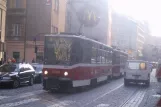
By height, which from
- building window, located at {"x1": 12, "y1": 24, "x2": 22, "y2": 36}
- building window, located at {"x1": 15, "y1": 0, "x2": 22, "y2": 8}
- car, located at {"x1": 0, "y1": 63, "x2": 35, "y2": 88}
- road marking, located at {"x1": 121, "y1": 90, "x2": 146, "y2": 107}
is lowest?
road marking, located at {"x1": 121, "y1": 90, "x2": 146, "y2": 107}

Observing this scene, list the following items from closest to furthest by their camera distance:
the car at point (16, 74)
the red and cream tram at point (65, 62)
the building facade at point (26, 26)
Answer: the red and cream tram at point (65, 62), the car at point (16, 74), the building facade at point (26, 26)

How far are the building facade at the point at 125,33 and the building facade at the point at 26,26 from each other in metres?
47.8

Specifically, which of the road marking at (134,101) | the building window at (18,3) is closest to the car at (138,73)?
the road marking at (134,101)

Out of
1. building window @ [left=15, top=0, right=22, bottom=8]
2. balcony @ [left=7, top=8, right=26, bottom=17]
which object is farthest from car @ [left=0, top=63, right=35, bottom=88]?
building window @ [left=15, top=0, right=22, bottom=8]

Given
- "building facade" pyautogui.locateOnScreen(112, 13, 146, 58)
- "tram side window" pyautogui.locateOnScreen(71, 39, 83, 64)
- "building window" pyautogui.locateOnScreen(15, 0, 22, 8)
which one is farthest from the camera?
"building facade" pyautogui.locateOnScreen(112, 13, 146, 58)

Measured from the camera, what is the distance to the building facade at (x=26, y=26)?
46.2 meters

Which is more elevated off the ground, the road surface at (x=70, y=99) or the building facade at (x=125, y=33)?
the building facade at (x=125, y=33)

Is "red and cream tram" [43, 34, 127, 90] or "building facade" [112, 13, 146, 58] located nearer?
"red and cream tram" [43, 34, 127, 90]

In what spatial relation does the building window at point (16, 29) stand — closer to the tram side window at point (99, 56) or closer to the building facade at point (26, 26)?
the building facade at point (26, 26)

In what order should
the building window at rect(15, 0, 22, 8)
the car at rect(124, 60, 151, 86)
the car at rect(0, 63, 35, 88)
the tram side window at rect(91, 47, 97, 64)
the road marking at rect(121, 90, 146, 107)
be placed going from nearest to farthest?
1. the road marking at rect(121, 90, 146, 107)
2. the car at rect(0, 63, 35, 88)
3. the tram side window at rect(91, 47, 97, 64)
4. the car at rect(124, 60, 151, 86)
5. the building window at rect(15, 0, 22, 8)

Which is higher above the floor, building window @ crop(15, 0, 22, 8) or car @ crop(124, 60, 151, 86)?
building window @ crop(15, 0, 22, 8)

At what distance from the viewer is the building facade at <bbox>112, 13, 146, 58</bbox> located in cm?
9800

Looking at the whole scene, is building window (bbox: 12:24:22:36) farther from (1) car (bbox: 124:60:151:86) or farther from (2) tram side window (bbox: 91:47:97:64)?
(2) tram side window (bbox: 91:47:97:64)

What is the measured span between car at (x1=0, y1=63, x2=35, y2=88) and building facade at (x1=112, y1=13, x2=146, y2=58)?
7060cm
